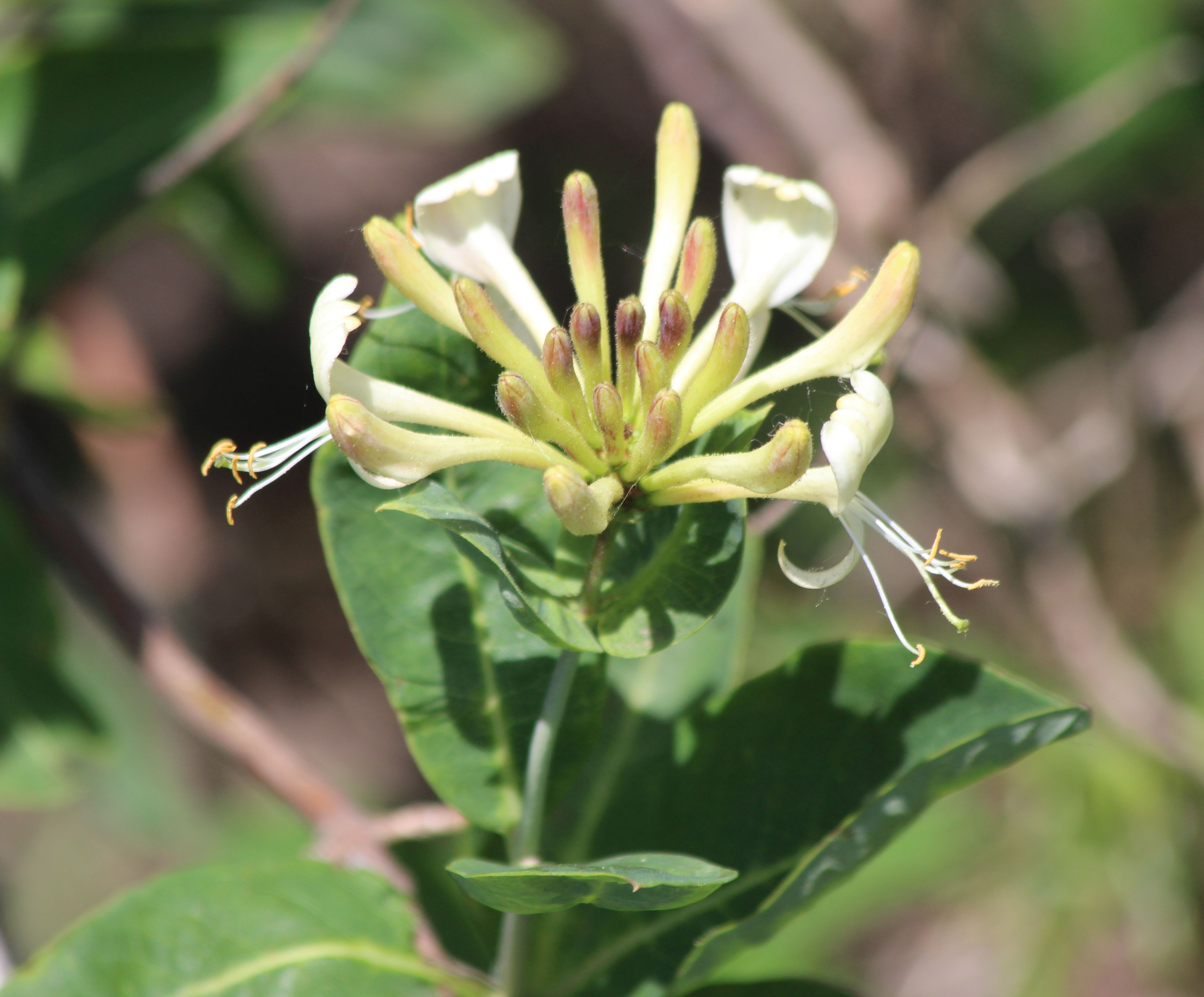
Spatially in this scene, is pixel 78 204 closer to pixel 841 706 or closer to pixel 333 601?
pixel 841 706

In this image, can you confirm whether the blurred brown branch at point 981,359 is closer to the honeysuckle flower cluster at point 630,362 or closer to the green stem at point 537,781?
the honeysuckle flower cluster at point 630,362

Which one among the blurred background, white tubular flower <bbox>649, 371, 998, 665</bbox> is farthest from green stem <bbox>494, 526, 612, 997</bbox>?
the blurred background

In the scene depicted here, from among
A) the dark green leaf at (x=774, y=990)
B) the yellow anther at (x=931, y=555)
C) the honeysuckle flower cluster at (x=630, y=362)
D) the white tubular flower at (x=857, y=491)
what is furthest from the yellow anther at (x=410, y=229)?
the dark green leaf at (x=774, y=990)

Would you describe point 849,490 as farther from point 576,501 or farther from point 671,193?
point 671,193

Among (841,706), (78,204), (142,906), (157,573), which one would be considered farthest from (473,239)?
(157,573)

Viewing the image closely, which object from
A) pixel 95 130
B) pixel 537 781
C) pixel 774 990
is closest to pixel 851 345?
pixel 537 781
